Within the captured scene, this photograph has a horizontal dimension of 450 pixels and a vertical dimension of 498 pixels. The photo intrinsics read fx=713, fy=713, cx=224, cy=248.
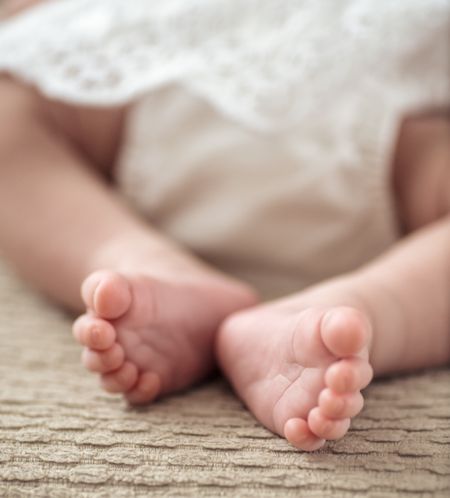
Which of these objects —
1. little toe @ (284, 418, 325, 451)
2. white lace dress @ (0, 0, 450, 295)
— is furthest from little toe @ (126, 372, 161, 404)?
white lace dress @ (0, 0, 450, 295)

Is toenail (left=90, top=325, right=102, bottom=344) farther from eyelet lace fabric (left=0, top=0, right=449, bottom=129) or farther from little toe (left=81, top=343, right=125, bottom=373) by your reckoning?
eyelet lace fabric (left=0, top=0, right=449, bottom=129)

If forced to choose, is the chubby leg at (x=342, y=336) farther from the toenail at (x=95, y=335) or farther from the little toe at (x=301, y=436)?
the toenail at (x=95, y=335)

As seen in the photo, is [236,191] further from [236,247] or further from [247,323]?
[247,323]

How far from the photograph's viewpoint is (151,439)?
432mm

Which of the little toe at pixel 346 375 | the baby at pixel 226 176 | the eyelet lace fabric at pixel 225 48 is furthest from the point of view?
the eyelet lace fabric at pixel 225 48

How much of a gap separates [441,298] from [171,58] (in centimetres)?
31

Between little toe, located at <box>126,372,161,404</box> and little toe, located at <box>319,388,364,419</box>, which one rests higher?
little toe, located at <box>319,388,364,419</box>

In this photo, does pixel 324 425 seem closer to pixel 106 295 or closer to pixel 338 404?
pixel 338 404

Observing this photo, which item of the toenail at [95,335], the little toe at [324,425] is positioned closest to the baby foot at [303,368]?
the little toe at [324,425]

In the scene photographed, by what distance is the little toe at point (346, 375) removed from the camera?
1.25 feet

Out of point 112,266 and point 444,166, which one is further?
point 444,166

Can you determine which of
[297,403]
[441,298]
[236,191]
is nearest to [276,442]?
[297,403]

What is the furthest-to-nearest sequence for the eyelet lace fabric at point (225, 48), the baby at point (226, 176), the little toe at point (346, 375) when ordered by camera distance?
the eyelet lace fabric at point (225, 48) → the baby at point (226, 176) → the little toe at point (346, 375)

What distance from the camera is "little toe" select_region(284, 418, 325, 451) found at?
0.40 meters
